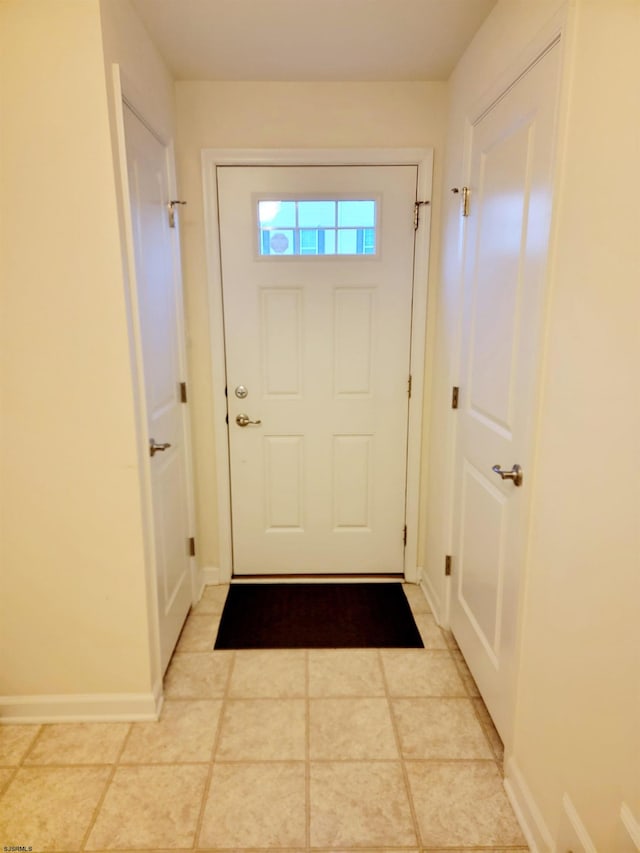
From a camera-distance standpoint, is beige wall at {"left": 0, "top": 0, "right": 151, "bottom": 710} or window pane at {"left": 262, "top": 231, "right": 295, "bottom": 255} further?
window pane at {"left": 262, "top": 231, "right": 295, "bottom": 255}

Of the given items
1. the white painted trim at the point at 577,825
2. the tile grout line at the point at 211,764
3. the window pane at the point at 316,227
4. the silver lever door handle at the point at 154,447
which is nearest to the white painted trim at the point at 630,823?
the white painted trim at the point at 577,825

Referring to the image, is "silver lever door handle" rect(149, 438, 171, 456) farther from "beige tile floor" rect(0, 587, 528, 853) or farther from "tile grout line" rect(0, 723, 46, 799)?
"tile grout line" rect(0, 723, 46, 799)

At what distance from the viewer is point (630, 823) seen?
0.95 m

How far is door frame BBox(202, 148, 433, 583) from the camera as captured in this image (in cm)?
232

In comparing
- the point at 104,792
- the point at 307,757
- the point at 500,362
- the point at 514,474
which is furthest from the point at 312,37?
the point at 104,792

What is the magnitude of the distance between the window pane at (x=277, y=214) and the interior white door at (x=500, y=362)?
2.74 ft

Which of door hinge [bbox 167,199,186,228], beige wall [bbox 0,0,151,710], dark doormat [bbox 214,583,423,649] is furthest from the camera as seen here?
dark doormat [bbox 214,583,423,649]

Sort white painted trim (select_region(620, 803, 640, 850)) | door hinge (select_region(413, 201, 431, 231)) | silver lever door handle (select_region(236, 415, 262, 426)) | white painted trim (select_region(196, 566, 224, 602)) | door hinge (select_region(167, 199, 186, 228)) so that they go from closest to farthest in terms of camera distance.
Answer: white painted trim (select_region(620, 803, 640, 850)) → door hinge (select_region(167, 199, 186, 228)) → door hinge (select_region(413, 201, 431, 231)) → silver lever door handle (select_region(236, 415, 262, 426)) → white painted trim (select_region(196, 566, 224, 602))

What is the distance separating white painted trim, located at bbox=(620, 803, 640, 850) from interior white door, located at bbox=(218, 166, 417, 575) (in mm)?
1767

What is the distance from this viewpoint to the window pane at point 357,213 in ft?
7.89

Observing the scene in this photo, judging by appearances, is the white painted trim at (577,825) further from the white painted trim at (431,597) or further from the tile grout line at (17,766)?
the tile grout line at (17,766)

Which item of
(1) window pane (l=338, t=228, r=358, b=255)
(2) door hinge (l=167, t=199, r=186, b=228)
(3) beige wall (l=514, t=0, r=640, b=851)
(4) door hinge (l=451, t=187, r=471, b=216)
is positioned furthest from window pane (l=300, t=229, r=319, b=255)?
(3) beige wall (l=514, t=0, r=640, b=851)

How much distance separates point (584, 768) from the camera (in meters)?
1.14

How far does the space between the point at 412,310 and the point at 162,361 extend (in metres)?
1.21
